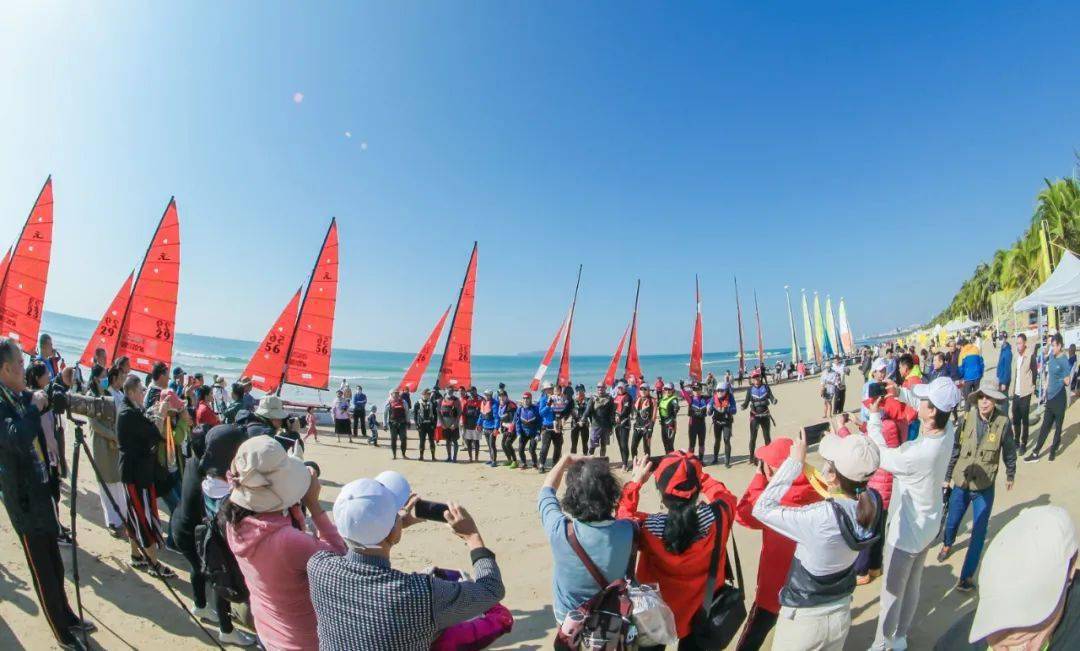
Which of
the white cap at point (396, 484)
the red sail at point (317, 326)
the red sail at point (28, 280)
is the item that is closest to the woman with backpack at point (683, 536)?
the white cap at point (396, 484)

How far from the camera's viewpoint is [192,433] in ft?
14.2

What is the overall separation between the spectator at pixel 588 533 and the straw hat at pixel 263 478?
113 cm

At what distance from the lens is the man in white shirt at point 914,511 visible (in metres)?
2.95

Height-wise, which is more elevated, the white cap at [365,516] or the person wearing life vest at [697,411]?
the white cap at [365,516]

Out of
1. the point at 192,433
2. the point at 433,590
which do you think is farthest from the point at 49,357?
the point at 433,590

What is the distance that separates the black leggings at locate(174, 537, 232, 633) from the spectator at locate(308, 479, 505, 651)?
94.9 inches

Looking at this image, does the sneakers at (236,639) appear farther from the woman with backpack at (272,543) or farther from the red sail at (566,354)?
the red sail at (566,354)

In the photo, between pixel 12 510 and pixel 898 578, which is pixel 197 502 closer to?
pixel 12 510

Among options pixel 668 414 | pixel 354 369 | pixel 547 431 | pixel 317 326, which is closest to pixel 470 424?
pixel 547 431

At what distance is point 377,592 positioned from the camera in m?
1.54

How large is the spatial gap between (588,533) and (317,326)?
15313 mm

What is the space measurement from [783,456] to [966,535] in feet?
12.6

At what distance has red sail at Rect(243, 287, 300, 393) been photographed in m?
14.7

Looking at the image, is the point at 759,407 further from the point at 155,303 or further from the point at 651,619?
the point at 155,303
